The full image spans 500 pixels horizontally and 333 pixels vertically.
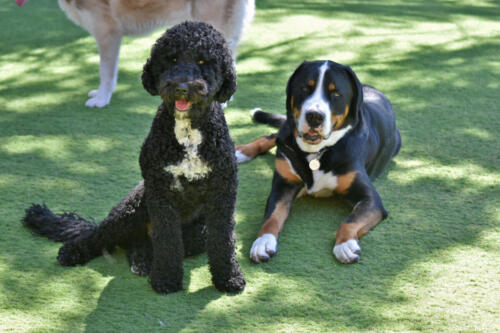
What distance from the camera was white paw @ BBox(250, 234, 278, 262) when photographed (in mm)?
3346

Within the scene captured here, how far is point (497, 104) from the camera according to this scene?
18.4ft

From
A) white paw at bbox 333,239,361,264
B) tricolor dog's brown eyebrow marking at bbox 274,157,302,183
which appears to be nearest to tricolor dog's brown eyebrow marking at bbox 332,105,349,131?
tricolor dog's brown eyebrow marking at bbox 274,157,302,183

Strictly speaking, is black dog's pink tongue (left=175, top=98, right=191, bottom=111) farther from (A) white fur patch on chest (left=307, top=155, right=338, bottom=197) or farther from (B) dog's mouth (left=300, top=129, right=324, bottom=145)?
(A) white fur patch on chest (left=307, top=155, right=338, bottom=197)

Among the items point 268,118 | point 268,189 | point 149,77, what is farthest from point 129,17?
point 149,77

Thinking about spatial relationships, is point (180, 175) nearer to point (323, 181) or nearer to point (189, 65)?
point (189, 65)

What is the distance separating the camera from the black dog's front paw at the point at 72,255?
325 cm

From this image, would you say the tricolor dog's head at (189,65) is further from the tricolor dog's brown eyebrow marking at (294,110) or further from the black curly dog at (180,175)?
the tricolor dog's brown eyebrow marking at (294,110)

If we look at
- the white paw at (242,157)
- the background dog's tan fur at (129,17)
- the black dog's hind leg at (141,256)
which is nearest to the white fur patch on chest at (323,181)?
the white paw at (242,157)

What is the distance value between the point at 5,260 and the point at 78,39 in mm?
4561

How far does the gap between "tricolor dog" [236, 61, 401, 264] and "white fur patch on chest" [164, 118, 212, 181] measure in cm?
72

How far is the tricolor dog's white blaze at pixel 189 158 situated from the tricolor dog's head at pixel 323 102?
99 cm

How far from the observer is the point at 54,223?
351 centimetres

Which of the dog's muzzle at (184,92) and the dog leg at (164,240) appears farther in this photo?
the dog leg at (164,240)

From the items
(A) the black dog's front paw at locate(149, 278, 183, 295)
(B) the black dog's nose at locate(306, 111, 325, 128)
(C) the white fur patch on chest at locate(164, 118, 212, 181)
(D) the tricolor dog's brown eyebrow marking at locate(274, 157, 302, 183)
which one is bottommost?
(A) the black dog's front paw at locate(149, 278, 183, 295)
